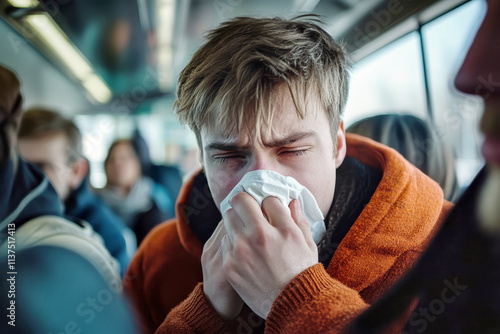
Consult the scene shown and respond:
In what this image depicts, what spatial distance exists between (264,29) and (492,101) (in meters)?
0.37

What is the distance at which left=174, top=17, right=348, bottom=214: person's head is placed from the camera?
0.58 meters

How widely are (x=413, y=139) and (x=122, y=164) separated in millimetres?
585

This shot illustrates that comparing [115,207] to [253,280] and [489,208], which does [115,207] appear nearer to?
[253,280]

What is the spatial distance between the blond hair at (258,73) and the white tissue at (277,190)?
8 centimetres

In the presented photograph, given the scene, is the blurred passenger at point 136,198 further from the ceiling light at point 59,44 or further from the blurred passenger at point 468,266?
the blurred passenger at point 468,266

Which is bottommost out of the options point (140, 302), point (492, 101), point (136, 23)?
point (140, 302)

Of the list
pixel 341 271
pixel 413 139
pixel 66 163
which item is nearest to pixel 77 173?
pixel 66 163

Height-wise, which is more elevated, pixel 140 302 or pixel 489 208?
pixel 489 208

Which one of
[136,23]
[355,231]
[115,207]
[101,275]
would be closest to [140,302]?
[101,275]

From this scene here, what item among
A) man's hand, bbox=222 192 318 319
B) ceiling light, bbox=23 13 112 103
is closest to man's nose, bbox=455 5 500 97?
man's hand, bbox=222 192 318 319

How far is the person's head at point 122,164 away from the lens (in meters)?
0.77

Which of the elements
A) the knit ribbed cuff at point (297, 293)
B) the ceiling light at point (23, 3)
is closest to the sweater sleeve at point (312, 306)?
the knit ribbed cuff at point (297, 293)

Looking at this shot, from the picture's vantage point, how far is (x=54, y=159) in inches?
30.3

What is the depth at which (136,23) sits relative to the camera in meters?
0.75
